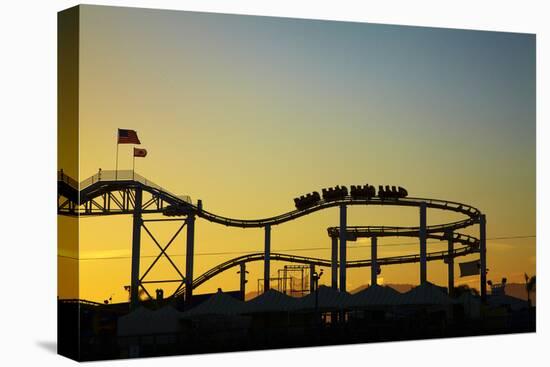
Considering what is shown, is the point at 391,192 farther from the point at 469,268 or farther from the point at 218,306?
the point at 218,306

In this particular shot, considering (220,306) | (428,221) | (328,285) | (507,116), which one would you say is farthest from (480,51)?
(220,306)

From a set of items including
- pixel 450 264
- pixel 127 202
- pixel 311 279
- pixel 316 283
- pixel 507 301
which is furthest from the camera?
pixel 507 301

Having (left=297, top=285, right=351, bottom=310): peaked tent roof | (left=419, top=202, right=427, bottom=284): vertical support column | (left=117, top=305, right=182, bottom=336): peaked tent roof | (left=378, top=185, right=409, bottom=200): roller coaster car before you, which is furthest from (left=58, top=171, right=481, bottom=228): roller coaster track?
(left=419, top=202, right=427, bottom=284): vertical support column

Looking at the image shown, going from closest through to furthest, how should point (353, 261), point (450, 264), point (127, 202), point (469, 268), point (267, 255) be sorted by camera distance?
point (127, 202), point (267, 255), point (353, 261), point (450, 264), point (469, 268)

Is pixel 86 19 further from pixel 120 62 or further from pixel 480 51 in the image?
pixel 480 51

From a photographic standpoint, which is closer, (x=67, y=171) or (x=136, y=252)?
(x=67, y=171)

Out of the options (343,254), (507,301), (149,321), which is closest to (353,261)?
(343,254)

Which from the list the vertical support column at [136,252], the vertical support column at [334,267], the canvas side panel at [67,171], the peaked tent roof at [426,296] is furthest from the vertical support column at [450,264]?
the canvas side panel at [67,171]

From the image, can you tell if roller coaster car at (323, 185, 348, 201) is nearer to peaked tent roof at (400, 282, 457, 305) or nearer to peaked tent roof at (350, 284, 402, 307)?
peaked tent roof at (350, 284, 402, 307)
